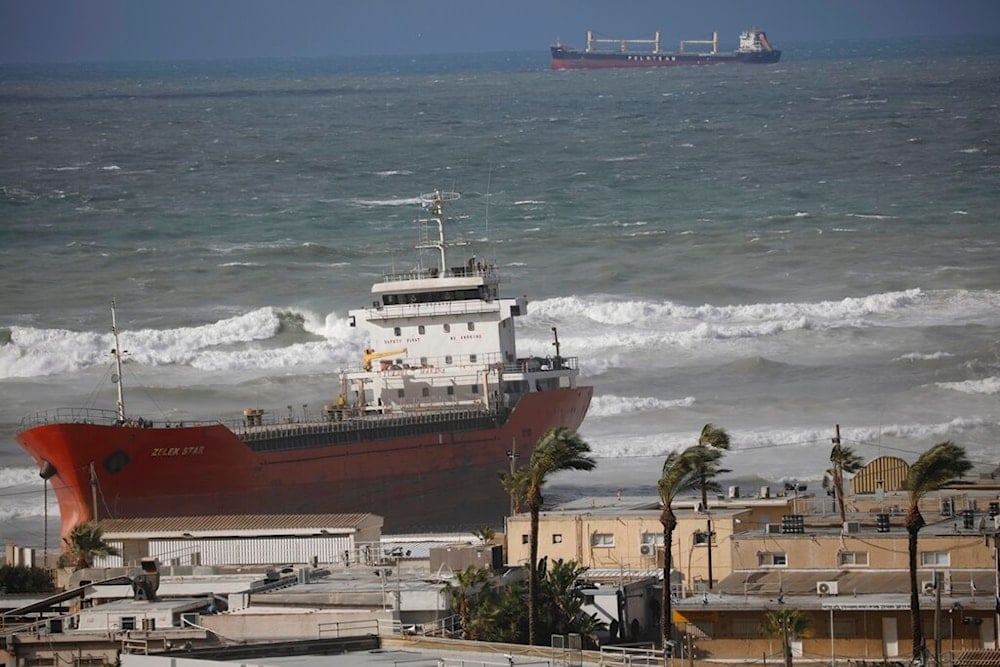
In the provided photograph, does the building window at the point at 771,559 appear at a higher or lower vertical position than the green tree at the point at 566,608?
higher

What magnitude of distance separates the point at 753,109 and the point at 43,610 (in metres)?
135

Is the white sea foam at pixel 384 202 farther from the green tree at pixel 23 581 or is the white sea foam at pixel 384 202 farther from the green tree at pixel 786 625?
the green tree at pixel 786 625

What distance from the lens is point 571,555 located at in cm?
4066

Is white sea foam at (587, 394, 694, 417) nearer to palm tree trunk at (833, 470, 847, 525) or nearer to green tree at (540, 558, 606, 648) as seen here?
palm tree trunk at (833, 470, 847, 525)

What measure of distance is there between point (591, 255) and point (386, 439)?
168 ft

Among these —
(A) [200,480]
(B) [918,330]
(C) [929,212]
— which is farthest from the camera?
(C) [929,212]

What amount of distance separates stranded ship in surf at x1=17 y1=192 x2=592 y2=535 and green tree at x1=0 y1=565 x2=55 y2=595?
14086mm

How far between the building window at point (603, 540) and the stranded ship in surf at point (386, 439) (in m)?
15.5

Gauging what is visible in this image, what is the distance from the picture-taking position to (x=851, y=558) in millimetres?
34406

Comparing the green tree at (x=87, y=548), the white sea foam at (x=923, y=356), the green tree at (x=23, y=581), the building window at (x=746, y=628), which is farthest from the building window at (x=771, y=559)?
the white sea foam at (x=923, y=356)

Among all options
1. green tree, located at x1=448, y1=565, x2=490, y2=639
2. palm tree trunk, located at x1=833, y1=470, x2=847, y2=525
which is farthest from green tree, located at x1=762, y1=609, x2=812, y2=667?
palm tree trunk, located at x1=833, y1=470, x2=847, y2=525

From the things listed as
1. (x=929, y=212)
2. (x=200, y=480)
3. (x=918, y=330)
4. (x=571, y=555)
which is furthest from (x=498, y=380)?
(x=929, y=212)

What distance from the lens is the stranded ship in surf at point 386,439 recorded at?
55250 millimetres

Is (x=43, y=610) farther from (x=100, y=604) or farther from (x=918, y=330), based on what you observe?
(x=918, y=330)
